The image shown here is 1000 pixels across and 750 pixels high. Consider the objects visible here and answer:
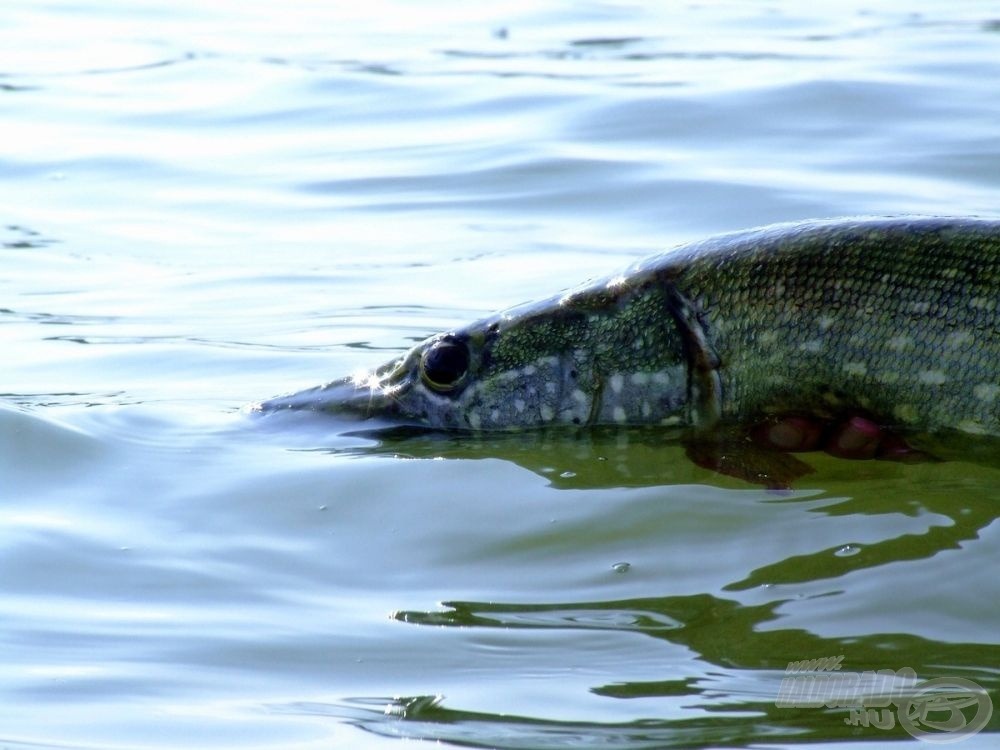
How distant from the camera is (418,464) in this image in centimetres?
527

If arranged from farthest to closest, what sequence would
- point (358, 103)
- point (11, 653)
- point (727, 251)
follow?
point (358, 103) < point (727, 251) < point (11, 653)

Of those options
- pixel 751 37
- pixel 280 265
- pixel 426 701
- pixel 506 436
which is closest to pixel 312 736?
pixel 426 701

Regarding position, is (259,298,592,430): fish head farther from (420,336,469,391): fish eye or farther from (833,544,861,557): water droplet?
(833,544,861,557): water droplet

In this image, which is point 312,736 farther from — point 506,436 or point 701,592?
point 506,436

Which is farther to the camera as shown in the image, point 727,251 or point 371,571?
point 727,251

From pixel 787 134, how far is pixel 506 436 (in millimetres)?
5792

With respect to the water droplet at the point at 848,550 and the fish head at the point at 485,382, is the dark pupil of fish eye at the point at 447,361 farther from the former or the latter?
the water droplet at the point at 848,550

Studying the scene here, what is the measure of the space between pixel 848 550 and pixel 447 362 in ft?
5.70

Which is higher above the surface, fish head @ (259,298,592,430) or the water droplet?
fish head @ (259,298,592,430)

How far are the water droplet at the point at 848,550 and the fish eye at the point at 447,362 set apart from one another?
1.67 metres

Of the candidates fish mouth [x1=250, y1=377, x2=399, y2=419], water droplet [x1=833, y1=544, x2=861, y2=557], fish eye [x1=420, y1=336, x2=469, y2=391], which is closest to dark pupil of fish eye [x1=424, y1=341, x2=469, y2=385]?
fish eye [x1=420, y1=336, x2=469, y2=391]

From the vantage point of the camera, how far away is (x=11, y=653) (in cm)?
400

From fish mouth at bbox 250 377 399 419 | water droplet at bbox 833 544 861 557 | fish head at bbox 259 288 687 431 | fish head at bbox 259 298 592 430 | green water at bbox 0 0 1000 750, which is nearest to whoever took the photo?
green water at bbox 0 0 1000 750

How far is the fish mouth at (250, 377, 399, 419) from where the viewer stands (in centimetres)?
573
